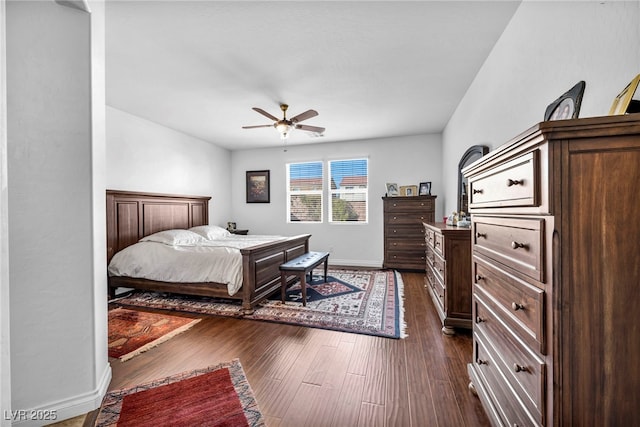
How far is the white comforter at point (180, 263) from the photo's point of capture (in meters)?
3.17

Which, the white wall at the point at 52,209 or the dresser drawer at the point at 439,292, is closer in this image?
the white wall at the point at 52,209

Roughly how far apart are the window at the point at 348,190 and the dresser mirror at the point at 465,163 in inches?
87.7

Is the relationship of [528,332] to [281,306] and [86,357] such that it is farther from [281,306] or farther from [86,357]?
[281,306]

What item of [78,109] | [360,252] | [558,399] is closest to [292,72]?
[78,109]

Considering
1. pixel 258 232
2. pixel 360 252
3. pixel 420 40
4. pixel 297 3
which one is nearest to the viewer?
pixel 297 3

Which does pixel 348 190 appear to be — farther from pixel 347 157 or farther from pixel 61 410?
pixel 61 410

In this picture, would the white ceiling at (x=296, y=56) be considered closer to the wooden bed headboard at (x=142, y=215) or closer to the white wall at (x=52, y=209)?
the white wall at (x=52, y=209)

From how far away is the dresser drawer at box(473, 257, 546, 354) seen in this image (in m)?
0.87

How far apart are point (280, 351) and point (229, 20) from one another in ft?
8.69

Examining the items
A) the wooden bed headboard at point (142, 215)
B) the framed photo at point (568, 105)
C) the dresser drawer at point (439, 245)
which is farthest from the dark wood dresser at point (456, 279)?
the wooden bed headboard at point (142, 215)

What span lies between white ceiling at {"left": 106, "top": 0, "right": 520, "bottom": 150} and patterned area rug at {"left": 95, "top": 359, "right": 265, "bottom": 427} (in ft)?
8.64

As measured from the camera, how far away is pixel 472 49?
2.51m

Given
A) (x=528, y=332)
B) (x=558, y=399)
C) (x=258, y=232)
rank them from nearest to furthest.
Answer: (x=558, y=399) < (x=528, y=332) < (x=258, y=232)

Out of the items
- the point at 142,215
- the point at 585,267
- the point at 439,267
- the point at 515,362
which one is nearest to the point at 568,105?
the point at 585,267
